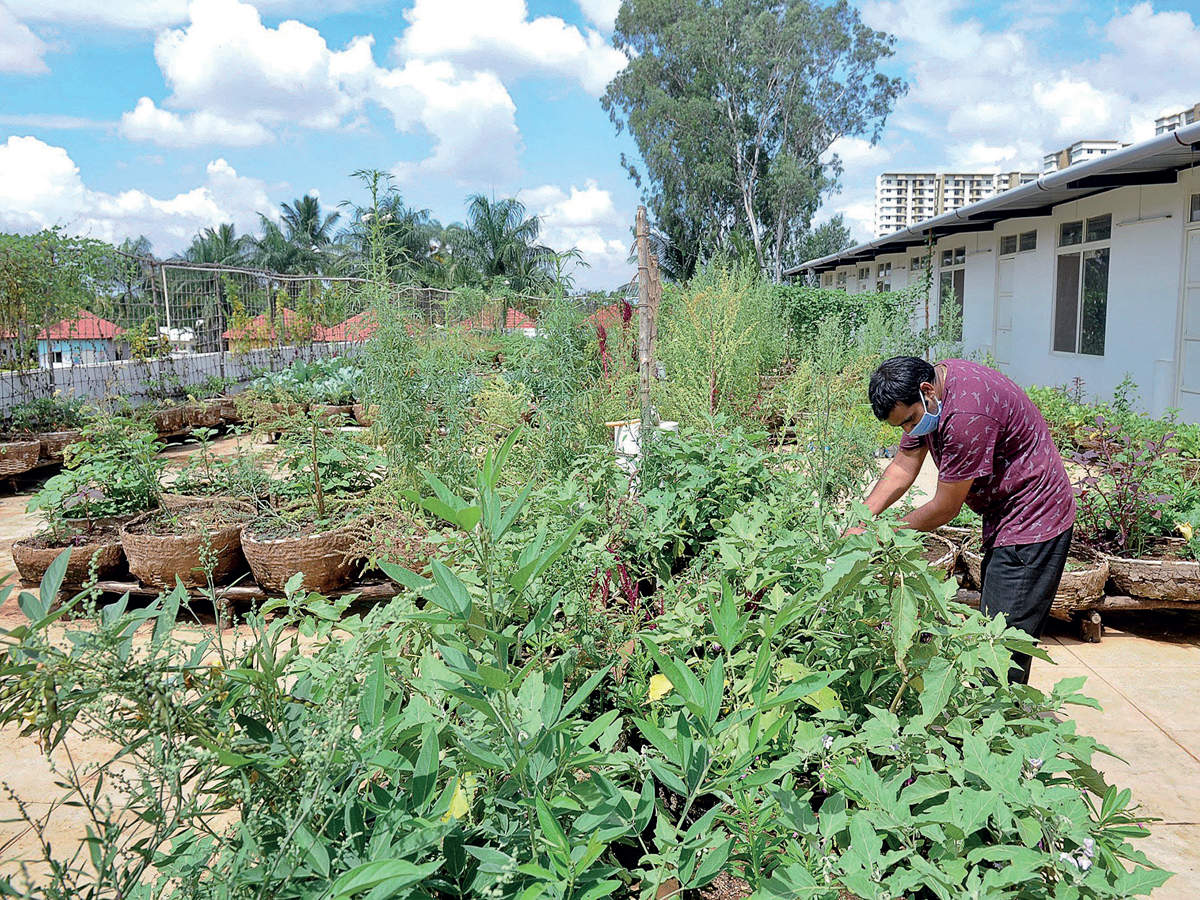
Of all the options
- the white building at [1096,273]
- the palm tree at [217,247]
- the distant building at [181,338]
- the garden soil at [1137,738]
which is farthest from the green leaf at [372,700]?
the palm tree at [217,247]

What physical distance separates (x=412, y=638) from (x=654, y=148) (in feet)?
90.3

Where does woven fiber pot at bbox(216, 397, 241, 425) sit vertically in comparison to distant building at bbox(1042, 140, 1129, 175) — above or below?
below

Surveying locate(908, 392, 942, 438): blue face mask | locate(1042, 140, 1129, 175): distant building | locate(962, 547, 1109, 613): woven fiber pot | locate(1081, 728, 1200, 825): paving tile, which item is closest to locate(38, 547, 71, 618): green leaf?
locate(908, 392, 942, 438): blue face mask

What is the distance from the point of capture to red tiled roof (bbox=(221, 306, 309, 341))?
44.6 feet

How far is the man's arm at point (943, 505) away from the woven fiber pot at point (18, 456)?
8.18 m

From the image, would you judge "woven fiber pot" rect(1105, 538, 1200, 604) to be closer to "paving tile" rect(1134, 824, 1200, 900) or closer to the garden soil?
the garden soil

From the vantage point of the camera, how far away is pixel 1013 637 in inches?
56.3

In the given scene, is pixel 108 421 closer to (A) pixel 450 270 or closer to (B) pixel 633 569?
(B) pixel 633 569

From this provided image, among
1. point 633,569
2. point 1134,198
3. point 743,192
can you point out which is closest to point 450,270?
point 743,192

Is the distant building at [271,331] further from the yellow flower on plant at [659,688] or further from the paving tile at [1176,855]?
the paving tile at [1176,855]

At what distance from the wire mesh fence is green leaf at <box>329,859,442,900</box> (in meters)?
3.63

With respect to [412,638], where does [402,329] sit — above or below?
above

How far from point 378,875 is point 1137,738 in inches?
128

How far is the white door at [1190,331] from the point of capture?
7602 millimetres
